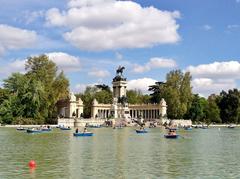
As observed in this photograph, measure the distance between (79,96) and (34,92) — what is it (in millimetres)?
47285

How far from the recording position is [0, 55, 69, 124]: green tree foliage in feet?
324

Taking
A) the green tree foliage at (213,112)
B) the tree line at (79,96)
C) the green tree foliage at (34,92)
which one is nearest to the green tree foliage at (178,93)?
the tree line at (79,96)

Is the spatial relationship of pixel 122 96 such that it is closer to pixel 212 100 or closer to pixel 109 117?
pixel 109 117

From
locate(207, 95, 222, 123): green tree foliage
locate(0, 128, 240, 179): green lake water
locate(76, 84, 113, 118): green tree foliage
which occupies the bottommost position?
locate(0, 128, 240, 179): green lake water

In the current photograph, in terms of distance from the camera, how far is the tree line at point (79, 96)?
99.4 metres

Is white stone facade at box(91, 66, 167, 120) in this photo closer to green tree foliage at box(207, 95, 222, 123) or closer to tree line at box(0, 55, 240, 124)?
tree line at box(0, 55, 240, 124)

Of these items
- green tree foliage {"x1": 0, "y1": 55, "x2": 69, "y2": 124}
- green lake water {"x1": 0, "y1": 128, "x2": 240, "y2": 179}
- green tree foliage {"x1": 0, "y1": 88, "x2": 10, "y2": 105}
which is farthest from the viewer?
green tree foliage {"x1": 0, "y1": 88, "x2": 10, "y2": 105}

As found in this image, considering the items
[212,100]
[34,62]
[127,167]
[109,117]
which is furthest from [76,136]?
[212,100]

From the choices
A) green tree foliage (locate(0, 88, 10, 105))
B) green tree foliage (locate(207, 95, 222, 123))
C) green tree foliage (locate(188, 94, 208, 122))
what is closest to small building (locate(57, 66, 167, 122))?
green tree foliage (locate(188, 94, 208, 122))

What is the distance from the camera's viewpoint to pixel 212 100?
482 feet

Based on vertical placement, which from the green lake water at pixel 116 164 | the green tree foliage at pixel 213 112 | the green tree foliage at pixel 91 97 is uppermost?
the green tree foliage at pixel 91 97

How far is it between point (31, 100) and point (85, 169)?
73.6 meters

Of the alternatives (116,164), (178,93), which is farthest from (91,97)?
(116,164)

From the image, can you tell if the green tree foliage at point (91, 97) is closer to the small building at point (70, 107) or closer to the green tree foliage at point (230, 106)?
the small building at point (70, 107)
